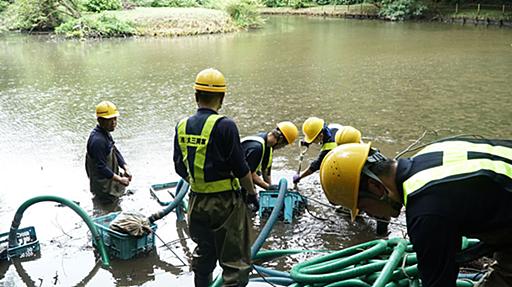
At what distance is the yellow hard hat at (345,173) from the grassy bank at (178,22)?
87.6 ft

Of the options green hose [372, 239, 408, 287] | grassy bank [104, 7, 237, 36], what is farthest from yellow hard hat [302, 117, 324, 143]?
grassy bank [104, 7, 237, 36]

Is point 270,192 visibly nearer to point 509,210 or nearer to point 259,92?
point 509,210

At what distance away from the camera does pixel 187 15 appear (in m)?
29.0

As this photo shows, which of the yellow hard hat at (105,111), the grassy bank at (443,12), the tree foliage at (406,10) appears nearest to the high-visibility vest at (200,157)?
the yellow hard hat at (105,111)

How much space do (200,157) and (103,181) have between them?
298 cm

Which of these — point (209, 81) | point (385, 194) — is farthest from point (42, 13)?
point (385, 194)

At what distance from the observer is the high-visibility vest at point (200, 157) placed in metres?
3.16

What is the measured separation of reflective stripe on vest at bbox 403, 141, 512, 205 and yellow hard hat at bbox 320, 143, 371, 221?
233 millimetres

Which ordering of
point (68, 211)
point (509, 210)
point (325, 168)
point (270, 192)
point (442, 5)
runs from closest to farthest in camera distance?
point (509, 210) < point (325, 168) < point (270, 192) < point (68, 211) < point (442, 5)

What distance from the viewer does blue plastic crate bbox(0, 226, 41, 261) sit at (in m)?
4.41

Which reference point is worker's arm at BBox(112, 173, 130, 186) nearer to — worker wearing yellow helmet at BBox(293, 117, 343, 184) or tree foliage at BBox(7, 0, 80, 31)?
worker wearing yellow helmet at BBox(293, 117, 343, 184)

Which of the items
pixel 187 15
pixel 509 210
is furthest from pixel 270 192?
pixel 187 15

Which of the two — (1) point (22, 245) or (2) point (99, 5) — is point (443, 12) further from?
(1) point (22, 245)

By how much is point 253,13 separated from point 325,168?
3135 centimetres
